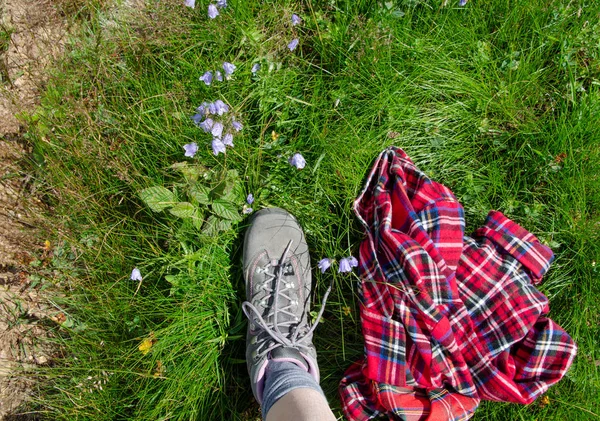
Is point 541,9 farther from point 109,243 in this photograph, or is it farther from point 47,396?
point 47,396

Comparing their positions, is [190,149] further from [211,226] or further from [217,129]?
[211,226]

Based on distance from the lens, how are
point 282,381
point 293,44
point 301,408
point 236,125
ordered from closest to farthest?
point 301,408, point 282,381, point 236,125, point 293,44

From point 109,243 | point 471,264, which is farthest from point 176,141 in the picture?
point 471,264

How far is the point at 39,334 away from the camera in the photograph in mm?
2051

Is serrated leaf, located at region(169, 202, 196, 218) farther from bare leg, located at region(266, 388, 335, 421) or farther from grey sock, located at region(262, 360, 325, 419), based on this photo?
bare leg, located at region(266, 388, 335, 421)

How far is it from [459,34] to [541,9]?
40cm

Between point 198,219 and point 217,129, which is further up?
point 217,129

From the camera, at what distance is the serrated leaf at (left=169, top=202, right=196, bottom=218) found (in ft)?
5.91

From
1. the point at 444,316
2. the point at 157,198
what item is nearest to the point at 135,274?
the point at 157,198

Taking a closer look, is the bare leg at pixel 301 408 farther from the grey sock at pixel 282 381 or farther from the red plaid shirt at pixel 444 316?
the red plaid shirt at pixel 444 316

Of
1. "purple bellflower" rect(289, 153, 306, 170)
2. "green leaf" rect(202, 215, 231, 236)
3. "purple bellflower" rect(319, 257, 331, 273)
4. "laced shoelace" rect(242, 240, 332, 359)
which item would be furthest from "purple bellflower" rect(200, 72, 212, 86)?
"purple bellflower" rect(319, 257, 331, 273)

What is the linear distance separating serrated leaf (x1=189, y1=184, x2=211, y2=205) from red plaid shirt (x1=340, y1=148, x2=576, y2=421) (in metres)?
0.72

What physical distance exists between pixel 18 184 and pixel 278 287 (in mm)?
1416

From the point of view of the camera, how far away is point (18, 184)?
2164 millimetres
